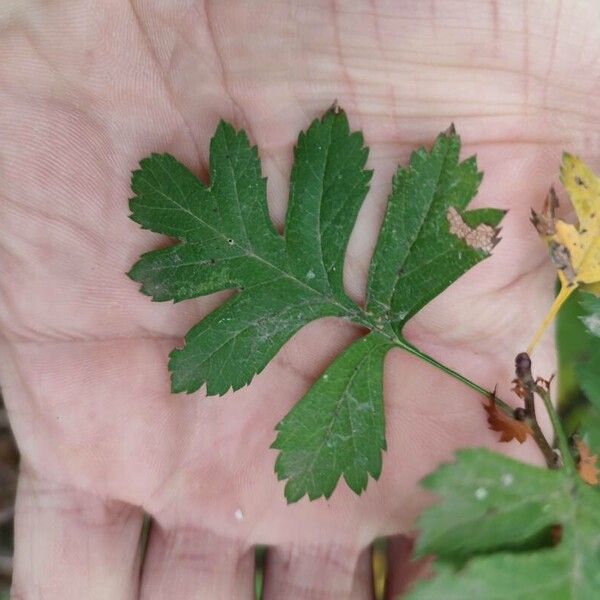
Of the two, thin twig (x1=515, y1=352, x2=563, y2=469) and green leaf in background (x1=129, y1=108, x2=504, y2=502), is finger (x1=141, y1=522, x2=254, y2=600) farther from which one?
thin twig (x1=515, y1=352, x2=563, y2=469)

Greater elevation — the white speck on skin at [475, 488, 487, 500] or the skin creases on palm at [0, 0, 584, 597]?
the skin creases on palm at [0, 0, 584, 597]

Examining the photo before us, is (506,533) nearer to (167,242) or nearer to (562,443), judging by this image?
(562,443)

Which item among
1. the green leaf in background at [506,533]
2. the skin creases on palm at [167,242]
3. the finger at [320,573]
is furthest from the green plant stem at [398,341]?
the finger at [320,573]

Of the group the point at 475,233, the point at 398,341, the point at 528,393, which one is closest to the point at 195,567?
the point at 398,341

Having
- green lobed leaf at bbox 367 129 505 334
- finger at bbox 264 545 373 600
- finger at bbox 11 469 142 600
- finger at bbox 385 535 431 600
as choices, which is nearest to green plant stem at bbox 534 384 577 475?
green lobed leaf at bbox 367 129 505 334

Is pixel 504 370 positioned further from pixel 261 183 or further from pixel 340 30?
pixel 340 30
